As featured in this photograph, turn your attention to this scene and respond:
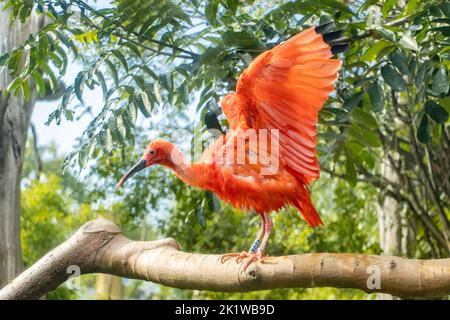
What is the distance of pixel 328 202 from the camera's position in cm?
646

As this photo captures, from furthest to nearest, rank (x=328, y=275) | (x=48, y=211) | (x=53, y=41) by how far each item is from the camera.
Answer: (x=48, y=211), (x=53, y=41), (x=328, y=275)

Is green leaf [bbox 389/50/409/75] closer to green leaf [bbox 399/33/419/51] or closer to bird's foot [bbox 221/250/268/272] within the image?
green leaf [bbox 399/33/419/51]

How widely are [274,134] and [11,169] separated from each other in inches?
97.5

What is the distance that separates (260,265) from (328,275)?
7.6 inches

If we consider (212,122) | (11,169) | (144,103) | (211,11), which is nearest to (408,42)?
(212,122)

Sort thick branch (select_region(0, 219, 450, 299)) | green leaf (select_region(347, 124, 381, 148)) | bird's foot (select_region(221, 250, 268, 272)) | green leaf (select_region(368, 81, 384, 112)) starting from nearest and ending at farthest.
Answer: thick branch (select_region(0, 219, 450, 299))
bird's foot (select_region(221, 250, 268, 272))
green leaf (select_region(368, 81, 384, 112))
green leaf (select_region(347, 124, 381, 148))

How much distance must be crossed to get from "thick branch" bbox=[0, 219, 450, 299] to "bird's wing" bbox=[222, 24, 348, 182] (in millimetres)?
328

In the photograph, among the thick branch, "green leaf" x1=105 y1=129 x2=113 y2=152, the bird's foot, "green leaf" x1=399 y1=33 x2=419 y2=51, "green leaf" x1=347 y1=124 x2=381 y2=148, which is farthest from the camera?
"green leaf" x1=347 y1=124 x2=381 y2=148

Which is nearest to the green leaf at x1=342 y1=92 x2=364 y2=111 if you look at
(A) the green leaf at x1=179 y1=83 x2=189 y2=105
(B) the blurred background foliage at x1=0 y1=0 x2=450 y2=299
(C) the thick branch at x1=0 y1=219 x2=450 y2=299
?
(B) the blurred background foliage at x1=0 y1=0 x2=450 y2=299

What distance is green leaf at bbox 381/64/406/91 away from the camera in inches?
105

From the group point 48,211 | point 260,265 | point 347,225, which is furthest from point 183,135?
point 260,265

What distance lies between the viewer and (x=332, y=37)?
2242 millimetres
